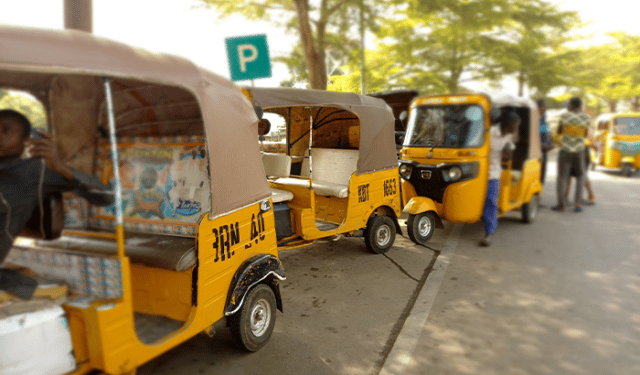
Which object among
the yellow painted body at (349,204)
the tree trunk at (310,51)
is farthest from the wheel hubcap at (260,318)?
the tree trunk at (310,51)

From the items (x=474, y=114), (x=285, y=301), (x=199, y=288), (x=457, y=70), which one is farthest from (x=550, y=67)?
(x=199, y=288)

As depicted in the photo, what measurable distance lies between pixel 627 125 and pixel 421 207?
11.4 m

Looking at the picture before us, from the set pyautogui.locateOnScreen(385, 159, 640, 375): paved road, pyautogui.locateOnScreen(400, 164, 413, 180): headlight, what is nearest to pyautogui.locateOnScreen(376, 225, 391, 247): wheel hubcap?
pyautogui.locateOnScreen(385, 159, 640, 375): paved road

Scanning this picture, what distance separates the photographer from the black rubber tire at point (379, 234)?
20.9 feet

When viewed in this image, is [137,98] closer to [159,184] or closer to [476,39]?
[159,184]

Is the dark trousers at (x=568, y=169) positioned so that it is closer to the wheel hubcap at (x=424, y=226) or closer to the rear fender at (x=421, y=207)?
the rear fender at (x=421, y=207)

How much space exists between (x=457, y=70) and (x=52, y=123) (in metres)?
17.4

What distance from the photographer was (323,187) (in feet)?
20.5

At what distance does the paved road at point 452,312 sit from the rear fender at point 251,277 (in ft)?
1.66

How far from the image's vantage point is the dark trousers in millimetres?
9094

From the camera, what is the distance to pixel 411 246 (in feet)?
22.9

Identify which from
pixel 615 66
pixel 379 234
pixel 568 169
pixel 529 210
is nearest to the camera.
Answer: pixel 379 234

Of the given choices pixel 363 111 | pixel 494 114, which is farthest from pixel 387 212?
pixel 494 114

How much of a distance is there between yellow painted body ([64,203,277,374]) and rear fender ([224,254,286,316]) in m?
0.04
